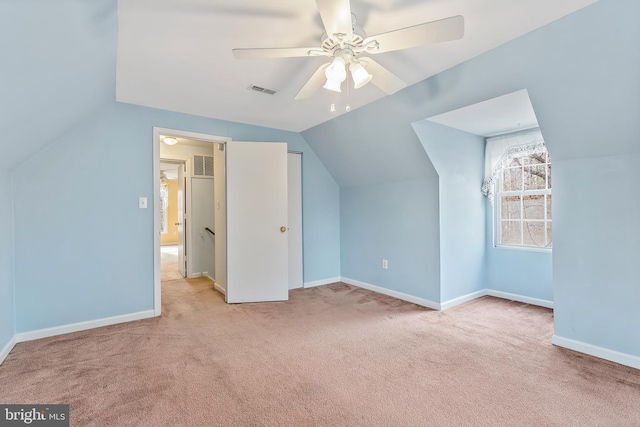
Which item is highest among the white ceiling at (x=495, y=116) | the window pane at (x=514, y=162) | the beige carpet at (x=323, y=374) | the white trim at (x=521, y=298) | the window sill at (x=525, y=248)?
the white ceiling at (x=495, y=116)

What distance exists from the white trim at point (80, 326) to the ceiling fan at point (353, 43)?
2820 millimetres

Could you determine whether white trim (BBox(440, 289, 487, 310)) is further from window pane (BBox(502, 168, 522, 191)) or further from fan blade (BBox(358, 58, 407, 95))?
fan blade (BBox(358, 58, 407, 95))

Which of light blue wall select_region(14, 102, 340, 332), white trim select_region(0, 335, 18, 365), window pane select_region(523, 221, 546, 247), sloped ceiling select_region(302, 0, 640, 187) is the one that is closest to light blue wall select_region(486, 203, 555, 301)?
window pane select_region(523, 221, 546, 247)

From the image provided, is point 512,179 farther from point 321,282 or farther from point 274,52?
point 274,52

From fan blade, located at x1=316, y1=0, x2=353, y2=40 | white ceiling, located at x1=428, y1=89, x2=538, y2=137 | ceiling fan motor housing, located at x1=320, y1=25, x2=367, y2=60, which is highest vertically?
white ceiling, located at x1=428, y1=89, x2=538, y2=137

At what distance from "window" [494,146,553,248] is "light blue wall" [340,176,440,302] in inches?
47.2

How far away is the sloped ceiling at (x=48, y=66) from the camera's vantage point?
1348mm

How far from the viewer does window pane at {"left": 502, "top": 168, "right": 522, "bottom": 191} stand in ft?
12.5

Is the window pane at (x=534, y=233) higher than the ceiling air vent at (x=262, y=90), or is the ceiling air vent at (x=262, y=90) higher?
the ceiling air vent at (x=262, y=90)

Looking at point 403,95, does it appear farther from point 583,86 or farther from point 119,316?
point 119,316

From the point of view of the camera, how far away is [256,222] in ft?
12.4

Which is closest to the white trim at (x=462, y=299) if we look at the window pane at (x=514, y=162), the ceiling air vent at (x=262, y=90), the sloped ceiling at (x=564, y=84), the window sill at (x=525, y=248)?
the window sill at (x=525, y=248)

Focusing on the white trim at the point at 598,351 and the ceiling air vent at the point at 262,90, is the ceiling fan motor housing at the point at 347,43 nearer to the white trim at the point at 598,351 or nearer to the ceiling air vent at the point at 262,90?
the ceiling air vent at the point at 262,90

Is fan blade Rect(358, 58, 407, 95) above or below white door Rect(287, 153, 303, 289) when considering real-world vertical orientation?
above
